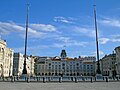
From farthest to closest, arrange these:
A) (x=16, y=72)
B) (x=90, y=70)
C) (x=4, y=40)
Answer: (x=90, y=70) < (x=16, y=72) < (x=4, y=40)

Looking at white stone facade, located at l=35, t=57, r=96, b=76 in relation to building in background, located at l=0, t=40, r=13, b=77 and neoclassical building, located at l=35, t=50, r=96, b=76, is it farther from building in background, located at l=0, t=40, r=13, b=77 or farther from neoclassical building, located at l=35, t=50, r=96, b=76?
building in background, located at l=0, t=40, r=13, b=77


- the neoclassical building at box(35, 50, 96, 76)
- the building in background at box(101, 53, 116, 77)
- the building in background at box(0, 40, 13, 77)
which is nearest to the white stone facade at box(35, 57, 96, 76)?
the neoclassical building at box(35, 50, 96, 76)

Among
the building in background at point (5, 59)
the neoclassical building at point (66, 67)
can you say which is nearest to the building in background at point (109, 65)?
the neoclassical building at point (66, 67)

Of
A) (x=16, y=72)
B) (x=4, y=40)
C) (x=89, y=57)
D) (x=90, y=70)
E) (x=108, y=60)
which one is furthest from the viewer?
(x=89, y=57)

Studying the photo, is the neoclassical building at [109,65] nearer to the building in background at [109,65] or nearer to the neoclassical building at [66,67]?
the building in background at [109,65]

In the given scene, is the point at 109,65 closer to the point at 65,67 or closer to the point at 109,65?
the point at 109,65

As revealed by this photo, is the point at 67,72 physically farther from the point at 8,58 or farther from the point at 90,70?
the point at 8,58

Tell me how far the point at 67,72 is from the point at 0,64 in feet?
289

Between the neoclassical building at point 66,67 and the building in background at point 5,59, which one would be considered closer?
the building in background at point 5,59

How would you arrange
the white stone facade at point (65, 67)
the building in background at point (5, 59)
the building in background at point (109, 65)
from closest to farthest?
1. the building in background at point (5, 59)
2. the building in background at point (109, 65)
3. the white stone facade at point (65, 67)

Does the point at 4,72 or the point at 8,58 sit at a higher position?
the point at 8,58

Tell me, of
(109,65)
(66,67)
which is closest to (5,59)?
(109,65)

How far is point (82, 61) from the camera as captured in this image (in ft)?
550

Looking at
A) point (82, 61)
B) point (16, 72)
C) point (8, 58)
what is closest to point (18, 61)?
point (16, 72)
